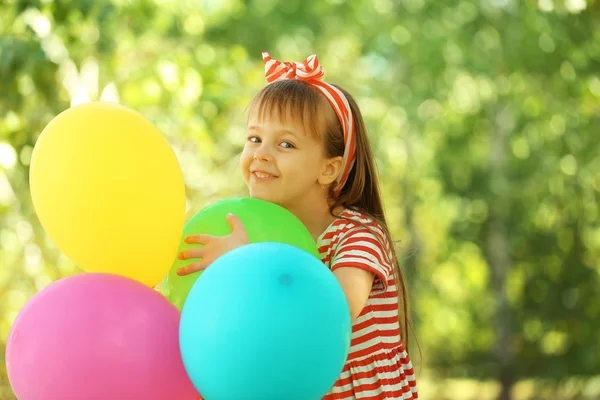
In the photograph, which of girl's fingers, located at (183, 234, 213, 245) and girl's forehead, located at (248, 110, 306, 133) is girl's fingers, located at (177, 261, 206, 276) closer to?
girl's fingers, located at (183, 234, 213, 245)

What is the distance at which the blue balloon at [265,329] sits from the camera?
5.41 feet

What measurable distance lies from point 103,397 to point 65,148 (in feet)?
2.01

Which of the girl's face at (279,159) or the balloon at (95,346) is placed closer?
the balloon at (95,346)

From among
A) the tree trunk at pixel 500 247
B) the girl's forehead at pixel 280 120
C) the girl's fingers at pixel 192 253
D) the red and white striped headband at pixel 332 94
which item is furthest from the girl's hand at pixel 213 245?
the tree trunk at pixel 500 247

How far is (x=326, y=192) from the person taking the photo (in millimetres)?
2520

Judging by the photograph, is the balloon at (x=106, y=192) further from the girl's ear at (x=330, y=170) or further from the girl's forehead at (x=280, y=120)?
the girl's ear at (x=330, y=170)

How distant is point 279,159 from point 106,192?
510 millimetres

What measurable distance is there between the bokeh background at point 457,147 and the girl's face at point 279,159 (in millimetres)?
3266

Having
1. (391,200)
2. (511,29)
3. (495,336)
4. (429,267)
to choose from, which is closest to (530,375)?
(495,336)

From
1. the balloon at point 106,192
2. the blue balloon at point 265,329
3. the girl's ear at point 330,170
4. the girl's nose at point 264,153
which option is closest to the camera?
the blue balloon at point 265,329

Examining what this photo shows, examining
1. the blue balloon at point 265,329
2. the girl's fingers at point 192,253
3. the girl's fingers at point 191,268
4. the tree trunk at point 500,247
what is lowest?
Result: the blue balloon at point 265,329

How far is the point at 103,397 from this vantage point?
1.79 meters

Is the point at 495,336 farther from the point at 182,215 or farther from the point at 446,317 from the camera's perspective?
the point at 182,215

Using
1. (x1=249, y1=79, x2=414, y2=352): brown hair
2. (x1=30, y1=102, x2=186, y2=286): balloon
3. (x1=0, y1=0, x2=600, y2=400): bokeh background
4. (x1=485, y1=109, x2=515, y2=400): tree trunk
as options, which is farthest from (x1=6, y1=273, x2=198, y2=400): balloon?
(x1=485, y1=109, x2=515, y2=400): tree trunk
